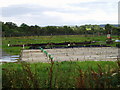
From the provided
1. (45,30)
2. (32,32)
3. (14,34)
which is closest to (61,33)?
(45,30)

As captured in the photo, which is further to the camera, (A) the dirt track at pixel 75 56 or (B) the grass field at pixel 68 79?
(A) the dirt track at pixel 75 56

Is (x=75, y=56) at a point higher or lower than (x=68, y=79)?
lower

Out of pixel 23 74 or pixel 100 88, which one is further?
pixel 23 74

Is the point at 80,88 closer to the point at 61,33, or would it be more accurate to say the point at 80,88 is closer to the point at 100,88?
the point at 100,88

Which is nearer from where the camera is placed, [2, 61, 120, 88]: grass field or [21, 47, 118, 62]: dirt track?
[2, 61, 120, 88]: grass field

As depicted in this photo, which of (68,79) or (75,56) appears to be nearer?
(68,79)

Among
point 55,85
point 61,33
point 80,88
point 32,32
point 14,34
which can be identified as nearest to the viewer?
point 80,88

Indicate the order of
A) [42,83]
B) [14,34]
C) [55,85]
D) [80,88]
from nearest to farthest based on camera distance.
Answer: [80,88]
[55,85]
[42,83]
[14,34]

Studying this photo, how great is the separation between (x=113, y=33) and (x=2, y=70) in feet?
135

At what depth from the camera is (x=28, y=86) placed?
306 cm

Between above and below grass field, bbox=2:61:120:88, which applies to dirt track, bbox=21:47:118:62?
below

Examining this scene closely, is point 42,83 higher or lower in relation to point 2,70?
lower

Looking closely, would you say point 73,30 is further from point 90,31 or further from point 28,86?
point 28,86

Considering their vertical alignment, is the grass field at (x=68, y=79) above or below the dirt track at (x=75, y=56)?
above
